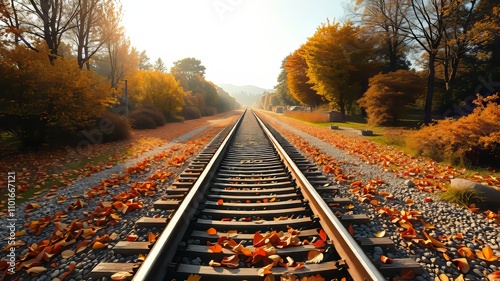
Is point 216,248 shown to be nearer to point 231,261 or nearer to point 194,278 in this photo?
point 231,261

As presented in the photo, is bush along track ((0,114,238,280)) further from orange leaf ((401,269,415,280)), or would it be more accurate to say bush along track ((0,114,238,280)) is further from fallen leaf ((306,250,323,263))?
orange leaf ((401,269,415,280))

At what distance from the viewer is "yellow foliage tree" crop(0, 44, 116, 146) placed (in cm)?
737

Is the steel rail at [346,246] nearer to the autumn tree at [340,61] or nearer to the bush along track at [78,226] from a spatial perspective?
the bush along track at [78,226]

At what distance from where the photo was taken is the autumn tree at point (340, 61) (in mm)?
22109

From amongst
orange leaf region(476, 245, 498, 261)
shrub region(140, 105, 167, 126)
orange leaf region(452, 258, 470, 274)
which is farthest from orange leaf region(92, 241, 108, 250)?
shrub region(140, 105, 167, 126)

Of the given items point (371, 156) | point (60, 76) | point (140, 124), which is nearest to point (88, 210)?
point (60, 76)

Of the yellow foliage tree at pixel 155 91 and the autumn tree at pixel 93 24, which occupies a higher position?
the autumn tree at pixel 93 24

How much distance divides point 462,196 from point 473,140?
3.79 metres

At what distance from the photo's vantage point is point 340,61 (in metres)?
21.9

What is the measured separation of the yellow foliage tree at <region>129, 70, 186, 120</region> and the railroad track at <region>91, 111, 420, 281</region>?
21.2m

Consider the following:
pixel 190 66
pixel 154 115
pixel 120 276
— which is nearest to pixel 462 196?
pixel 120 276

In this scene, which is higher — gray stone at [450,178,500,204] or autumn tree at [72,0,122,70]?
autumn tree at [72,0,122,70]

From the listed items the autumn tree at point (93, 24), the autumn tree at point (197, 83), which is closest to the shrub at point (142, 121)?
the autumn tree at point (93, 24)

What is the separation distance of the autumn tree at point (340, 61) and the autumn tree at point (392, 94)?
5.30 m
